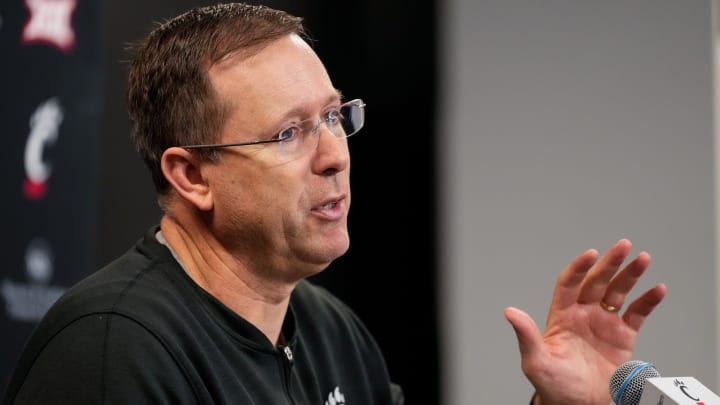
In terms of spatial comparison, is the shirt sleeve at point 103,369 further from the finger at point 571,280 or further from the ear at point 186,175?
the finger at point 571,280

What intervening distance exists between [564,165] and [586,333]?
1957mm

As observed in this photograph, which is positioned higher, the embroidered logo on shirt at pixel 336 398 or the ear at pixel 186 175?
the ear at pixel 186 175

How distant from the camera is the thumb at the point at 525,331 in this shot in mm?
1658

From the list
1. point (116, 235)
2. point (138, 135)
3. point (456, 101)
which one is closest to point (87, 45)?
point (116, 235)

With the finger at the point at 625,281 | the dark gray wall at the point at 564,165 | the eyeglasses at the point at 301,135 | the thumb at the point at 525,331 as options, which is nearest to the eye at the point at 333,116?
the eyeglasses at the point at 301,135

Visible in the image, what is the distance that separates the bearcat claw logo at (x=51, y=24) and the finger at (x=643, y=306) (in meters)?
1.51

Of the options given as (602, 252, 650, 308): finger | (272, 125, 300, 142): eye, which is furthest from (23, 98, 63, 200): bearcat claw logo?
(602, 252, 650, 308): finger

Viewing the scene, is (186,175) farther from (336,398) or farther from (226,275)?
(336,398)

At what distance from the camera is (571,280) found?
1744mm

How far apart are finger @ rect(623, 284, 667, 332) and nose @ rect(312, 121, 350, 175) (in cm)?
64

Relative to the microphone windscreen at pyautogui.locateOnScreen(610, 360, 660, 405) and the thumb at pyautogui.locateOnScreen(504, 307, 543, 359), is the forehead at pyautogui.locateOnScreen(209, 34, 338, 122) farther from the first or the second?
the microphone windscreen at pyautogui.locateOnScreen(610, 360, 660, 405)

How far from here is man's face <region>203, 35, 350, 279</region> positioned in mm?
1563

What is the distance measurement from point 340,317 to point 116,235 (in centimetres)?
95

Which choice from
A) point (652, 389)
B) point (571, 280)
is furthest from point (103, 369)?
point (571, 280)
